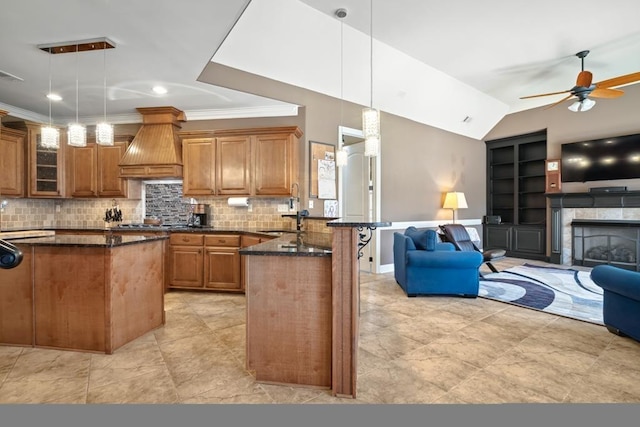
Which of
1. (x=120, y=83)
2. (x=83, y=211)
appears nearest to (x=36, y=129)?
(x=83, y=211)

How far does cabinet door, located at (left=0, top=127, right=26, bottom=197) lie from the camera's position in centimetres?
430

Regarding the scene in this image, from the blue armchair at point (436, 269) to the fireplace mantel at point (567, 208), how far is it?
12.0 ft

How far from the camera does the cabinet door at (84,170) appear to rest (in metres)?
4.75

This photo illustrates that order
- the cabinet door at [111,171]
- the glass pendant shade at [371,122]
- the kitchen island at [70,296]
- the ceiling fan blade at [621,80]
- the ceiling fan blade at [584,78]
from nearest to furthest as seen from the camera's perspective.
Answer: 1. the kitchen island at [70,296]
2. the glass pendant shade at [371,122]
3. the ceiling fan blade at [621,80]
4. the ceiling fan blade at [584,78]
5. the cabinet door at [111,171]

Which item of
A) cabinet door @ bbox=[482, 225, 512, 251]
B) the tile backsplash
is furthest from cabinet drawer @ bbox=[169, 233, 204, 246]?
cabinet door @ bbox=[482, 225, 512, 251]

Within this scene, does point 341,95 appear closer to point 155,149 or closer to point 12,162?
point 155,149

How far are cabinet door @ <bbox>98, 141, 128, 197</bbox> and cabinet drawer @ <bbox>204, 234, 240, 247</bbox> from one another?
Result: 5.66ft

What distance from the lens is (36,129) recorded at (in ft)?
15.0

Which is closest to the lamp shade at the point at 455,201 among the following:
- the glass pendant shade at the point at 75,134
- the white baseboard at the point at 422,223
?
the white baseboard at the point at 422,223

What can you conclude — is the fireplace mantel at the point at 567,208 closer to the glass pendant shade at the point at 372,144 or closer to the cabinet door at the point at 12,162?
the glass pendant shade at the point at 372,144

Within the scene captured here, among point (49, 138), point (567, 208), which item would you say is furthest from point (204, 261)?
point (567, 208)

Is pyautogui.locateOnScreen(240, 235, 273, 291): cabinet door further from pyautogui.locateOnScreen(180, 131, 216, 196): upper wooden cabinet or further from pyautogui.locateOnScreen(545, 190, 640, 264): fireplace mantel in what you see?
pyautogui.locateOnScreen(545, 190, 640, 264): fireplace mantel

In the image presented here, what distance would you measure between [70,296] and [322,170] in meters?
3.34

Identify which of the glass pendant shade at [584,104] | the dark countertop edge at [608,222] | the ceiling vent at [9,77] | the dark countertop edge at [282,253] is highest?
the glass pendant shade at [584,104]
